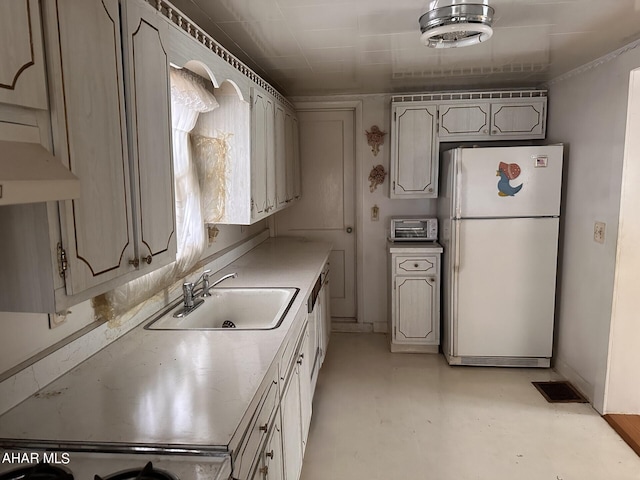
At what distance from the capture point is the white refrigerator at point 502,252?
3283mm

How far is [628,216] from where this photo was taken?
8.66 feet

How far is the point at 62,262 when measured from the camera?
39.3 inches

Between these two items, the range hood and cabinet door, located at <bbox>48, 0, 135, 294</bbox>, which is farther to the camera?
cabinet door, located at <bbox>48, 0, 135, 294</bbox>

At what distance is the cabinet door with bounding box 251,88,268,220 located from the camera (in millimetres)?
2516

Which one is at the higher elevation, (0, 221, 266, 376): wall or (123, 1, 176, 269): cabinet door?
(123, 1, 176, 269): cabinet door

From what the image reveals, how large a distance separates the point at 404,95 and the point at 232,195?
2.01 metres

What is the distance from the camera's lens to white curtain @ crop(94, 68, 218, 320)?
183 centimetres

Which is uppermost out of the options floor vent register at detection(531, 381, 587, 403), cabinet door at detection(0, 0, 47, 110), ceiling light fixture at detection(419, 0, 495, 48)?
ceiling light fixture at detection(419, 0, 495, 48)

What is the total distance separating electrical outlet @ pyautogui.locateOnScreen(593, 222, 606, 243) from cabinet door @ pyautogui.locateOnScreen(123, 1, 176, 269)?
2635 mm

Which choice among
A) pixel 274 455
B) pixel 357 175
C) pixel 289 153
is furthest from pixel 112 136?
pixel 357 175

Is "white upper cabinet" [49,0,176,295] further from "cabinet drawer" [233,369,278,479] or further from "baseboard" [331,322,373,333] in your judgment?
"baseboard" [331,322,373,333]

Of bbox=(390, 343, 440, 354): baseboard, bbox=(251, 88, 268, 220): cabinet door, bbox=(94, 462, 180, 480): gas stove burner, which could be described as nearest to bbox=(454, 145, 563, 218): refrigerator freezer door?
bbox=(390, 343, 440, 354): baseboard

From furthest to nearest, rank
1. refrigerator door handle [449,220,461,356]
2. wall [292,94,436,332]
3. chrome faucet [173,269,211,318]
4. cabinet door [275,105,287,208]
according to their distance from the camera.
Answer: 1. wall [292,94,436,332]
2. refrigerator door handle [449,220,461,356]
3. cabinet door [275,105,287,208]
4. chrome faucet [173,269,211,318]

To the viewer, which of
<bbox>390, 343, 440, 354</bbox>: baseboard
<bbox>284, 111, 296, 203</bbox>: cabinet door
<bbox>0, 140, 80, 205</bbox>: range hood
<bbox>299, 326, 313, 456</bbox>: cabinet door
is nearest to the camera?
<bbox>0, 140, 80, 205</bbox>: range hood
